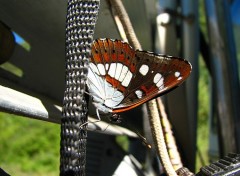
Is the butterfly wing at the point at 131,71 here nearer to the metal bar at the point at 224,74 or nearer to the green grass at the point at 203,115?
the metal bar at the point at 224,74

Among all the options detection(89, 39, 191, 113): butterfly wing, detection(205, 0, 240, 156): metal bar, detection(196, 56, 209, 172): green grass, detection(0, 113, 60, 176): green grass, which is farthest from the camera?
detection(196, 56, 209, 172): green grass

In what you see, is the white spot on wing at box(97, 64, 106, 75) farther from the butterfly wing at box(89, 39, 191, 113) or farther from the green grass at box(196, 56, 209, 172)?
the green grass at box(196, 56, 209, 172)

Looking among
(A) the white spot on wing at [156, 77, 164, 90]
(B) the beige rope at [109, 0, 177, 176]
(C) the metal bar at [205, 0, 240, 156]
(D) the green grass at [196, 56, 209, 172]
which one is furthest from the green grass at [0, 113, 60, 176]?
(A) the white spot on wing at [156, 77, 164, 90]

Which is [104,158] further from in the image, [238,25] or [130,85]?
[238,25]

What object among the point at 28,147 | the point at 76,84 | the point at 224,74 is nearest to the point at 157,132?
the point at 76,84

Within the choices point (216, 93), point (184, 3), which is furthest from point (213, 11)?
point (216, 93)

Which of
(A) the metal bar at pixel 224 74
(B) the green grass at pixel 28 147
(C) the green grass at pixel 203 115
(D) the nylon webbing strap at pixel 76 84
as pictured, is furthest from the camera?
(C) the green grass at pixel 203 115

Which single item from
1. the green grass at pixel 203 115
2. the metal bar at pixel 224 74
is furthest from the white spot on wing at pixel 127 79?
the green grass at pixel 203 115

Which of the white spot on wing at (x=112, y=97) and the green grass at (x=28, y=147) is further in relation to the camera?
the green grass at (x=28, y=147)
